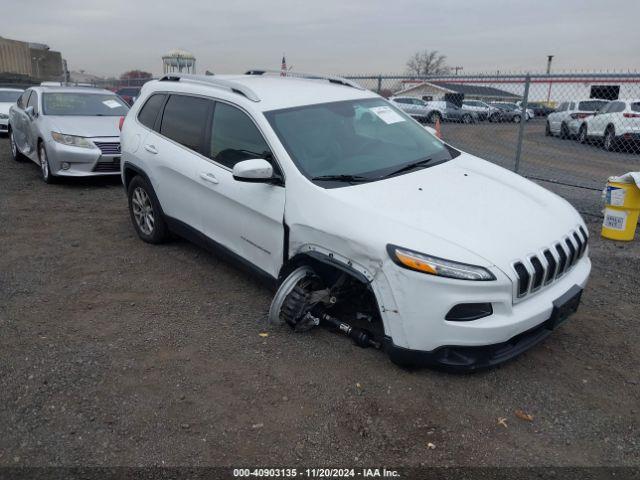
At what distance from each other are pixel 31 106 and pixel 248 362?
8.22 metres

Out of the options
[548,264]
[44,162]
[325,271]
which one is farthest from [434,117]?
[548,264]

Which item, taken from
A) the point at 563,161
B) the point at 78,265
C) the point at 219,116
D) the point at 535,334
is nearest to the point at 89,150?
the point at 78,265

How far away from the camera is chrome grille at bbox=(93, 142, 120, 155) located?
8219mm

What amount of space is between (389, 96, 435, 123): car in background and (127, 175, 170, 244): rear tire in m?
6.81

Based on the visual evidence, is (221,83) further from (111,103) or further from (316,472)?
(111,103)

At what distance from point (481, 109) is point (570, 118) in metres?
9.14

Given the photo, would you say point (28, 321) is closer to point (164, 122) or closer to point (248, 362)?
point (248, 362)

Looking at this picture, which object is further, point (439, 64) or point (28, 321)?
point (439, 64)

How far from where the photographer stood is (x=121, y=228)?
21.0 ft

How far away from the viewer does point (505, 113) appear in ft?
31.4

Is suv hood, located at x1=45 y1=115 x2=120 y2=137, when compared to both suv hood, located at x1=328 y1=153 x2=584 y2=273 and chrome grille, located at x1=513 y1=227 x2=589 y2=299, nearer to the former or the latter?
suv hood, located at x1=328 y1=153 x2=584 y2=273

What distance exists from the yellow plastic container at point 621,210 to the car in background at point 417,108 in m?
5.73

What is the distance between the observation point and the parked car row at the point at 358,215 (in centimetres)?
294

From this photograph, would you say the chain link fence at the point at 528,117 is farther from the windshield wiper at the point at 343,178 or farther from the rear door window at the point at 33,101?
the rear door window at the point at 33,101
